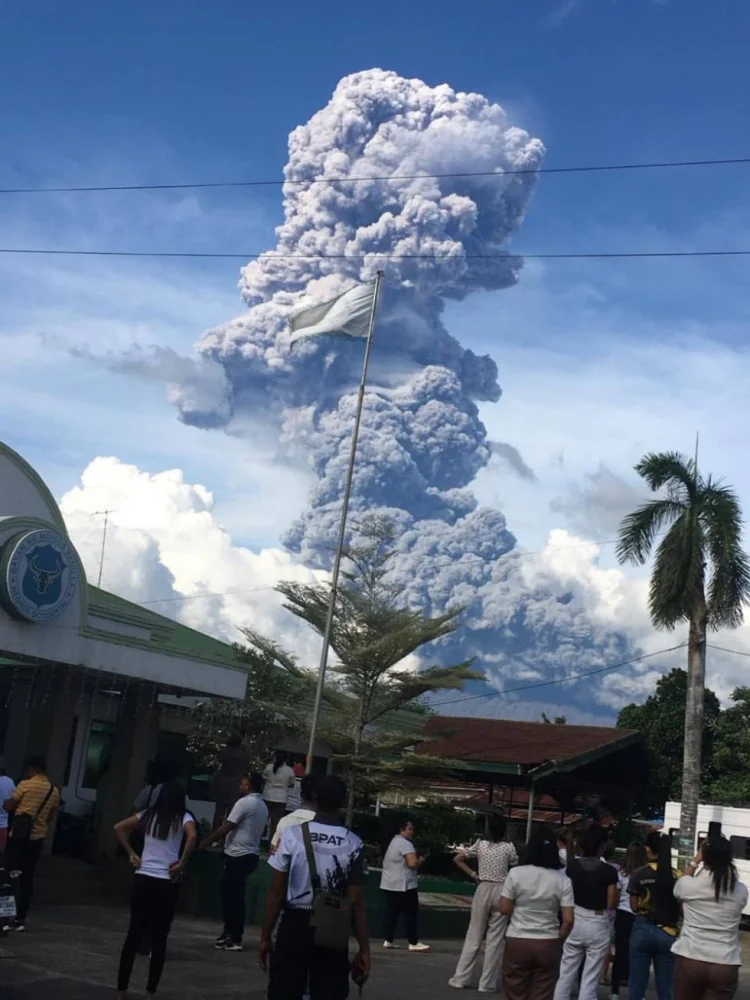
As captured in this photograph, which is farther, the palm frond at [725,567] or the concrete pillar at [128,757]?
the palm frond at [725,567]

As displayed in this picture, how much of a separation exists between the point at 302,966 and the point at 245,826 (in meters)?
5.70

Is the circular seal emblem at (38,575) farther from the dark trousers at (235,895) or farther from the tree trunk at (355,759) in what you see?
the tree trunk at (355,759)

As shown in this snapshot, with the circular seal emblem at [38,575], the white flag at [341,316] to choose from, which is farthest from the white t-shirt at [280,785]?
the white flag at [341,316]

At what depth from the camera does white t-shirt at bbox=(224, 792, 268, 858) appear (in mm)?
11438

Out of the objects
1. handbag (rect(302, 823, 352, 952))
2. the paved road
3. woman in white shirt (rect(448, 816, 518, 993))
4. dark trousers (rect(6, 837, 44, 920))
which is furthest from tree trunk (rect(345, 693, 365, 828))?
handbag (rect(302, 823, 352, 952))

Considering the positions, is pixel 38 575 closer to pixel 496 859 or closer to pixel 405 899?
pixel 405 899

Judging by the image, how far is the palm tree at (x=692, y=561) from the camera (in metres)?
26.1

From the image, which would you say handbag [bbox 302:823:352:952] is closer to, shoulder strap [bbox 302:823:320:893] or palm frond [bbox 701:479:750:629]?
shoulder strap [bbox 302:823:320:893]

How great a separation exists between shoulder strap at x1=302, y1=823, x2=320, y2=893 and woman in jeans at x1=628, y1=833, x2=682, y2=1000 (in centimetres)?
410

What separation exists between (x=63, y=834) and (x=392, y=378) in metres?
178

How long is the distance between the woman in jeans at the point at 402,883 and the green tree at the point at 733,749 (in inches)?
1045

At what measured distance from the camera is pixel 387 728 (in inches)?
1110

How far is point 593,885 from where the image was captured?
30.8ft

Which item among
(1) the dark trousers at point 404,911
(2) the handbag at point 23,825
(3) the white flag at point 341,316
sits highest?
(3) the white flag at point 341,316
